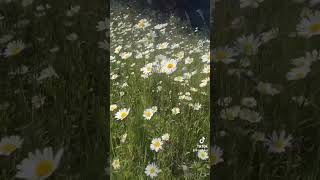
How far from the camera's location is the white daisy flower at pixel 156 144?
115cm

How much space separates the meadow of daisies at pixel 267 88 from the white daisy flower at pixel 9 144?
504 millimetres

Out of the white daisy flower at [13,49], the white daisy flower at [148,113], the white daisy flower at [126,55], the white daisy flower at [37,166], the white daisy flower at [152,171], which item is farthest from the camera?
the white daisy flower at [13,49]

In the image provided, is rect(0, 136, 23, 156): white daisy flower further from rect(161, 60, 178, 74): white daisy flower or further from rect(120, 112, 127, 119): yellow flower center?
rect(161, 60, 178, 74): white daisy flower

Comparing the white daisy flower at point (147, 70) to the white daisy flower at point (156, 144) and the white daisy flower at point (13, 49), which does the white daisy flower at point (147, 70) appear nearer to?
the white daisy flower at point (156, 144)

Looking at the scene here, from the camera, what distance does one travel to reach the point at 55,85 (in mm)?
1334

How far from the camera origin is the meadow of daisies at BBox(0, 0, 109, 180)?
117 cm

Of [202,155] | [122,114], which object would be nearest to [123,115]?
[122,114]

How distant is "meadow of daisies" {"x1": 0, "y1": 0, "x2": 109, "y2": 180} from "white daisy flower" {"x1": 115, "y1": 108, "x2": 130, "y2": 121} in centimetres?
5

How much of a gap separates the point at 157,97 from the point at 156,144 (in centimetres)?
15

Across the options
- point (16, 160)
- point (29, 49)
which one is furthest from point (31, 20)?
point (16, 160)

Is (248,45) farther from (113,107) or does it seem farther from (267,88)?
(113,107)

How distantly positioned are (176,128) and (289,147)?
30 cm

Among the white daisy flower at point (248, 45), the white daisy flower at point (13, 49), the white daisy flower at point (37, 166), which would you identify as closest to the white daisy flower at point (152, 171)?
the white daisy flower at point (37, 166)

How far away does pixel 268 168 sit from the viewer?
1171mm
